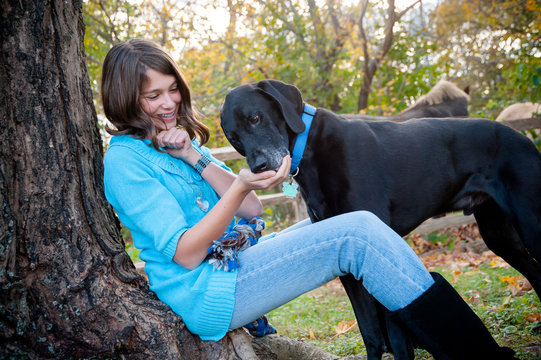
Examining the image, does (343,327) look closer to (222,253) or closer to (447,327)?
(447,327)

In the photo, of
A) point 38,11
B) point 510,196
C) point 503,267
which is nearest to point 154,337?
point 38,11

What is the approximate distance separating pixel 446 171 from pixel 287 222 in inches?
222

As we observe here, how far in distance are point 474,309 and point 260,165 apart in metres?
1.98

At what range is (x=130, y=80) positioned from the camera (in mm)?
2062

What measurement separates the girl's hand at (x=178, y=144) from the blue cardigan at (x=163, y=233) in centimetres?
9

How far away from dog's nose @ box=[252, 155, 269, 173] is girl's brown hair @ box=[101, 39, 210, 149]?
0.48m

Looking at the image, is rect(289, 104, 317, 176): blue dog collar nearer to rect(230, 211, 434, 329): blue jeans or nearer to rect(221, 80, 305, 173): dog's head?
rect(221, 80, 305, 173): dog's head

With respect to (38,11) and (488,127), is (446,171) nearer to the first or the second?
(488,127)

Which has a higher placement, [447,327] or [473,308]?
[447,327]

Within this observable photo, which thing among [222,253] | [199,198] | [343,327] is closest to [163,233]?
[222,253]

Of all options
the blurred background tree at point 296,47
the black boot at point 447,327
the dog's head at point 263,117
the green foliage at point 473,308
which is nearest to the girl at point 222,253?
the black boot at point 447,327

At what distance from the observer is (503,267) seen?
168 inches

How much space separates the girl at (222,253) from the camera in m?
1.78

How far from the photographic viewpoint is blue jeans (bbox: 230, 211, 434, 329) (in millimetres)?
1786
